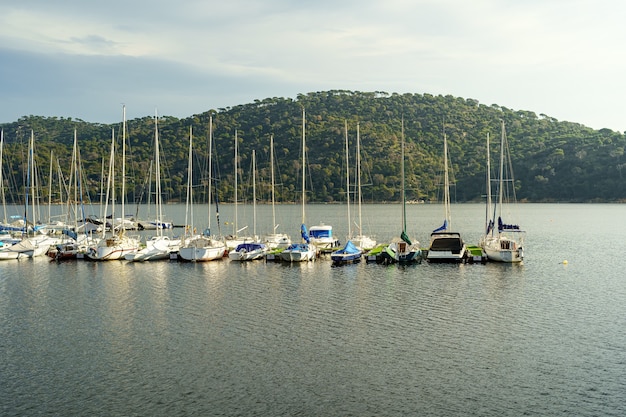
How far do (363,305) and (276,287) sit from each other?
9675 mm

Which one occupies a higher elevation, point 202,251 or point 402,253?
point 202,251

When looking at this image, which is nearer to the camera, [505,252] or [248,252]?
[505,252]

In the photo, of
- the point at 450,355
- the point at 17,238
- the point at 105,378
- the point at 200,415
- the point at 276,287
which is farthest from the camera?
the point at 17,238

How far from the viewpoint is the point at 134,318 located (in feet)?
130

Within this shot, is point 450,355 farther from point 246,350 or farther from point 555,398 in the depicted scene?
point 246,350

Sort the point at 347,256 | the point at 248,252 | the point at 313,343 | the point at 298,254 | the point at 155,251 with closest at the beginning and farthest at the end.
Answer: the point at 313,343
the point at 347,256
the point at 298,254
the point at 248,252
the point at 155,251

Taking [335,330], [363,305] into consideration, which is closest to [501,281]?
[363,305]

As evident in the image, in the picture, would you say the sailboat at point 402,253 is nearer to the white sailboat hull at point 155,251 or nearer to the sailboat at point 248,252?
the sailboat at point 248,252

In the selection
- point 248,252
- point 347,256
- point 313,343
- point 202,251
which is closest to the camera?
point 313,343

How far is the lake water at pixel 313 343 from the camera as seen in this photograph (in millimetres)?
25203

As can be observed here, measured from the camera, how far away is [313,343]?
33.5 metres

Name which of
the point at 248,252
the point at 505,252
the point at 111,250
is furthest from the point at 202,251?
the point at 505,252

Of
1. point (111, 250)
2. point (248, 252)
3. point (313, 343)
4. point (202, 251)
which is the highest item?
point (111, 250)

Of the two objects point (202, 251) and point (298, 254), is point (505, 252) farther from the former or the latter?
point (202, 251)
